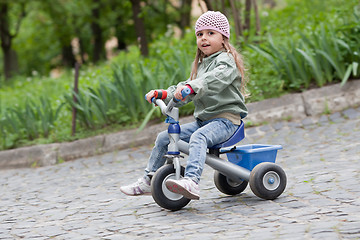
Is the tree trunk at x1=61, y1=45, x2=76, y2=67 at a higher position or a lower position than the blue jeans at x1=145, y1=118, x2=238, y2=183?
higher

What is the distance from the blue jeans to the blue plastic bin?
0.15 meters

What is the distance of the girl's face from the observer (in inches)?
148

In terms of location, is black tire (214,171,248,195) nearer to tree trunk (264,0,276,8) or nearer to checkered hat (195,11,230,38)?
checkered hat (195,11,230,38)

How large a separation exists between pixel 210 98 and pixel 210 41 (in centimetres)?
39

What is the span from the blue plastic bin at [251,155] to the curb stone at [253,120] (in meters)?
2.86

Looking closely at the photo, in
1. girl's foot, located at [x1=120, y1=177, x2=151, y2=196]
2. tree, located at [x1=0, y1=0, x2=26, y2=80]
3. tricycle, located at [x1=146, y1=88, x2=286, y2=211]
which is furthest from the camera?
tree, located at [x1=0, y1=0, x2=26, y2=80]

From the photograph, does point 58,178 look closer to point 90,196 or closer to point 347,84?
point 90,196

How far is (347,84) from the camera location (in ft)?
23.0

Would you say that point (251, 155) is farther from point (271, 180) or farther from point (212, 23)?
point (212, 23)

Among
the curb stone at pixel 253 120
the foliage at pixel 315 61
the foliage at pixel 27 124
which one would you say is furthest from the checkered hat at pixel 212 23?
the foliage at pixel 27 124

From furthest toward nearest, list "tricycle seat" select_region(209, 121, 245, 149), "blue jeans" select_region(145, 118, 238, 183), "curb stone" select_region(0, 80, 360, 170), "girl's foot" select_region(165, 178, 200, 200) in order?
"curb stone" select_region(0, 80, 360, 170), "tricycle seat" select_region(209, 121, 245, 149), "blue jeans" select_region(145, 118, 238, 183), "girl's foot" select_region(165, 178, 200, 200)

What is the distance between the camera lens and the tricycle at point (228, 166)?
3602 mm

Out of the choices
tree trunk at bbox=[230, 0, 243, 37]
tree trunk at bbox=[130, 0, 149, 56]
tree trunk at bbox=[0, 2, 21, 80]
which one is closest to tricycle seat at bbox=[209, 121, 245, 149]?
tree trunk at bbox=[230, 0, 243, 37]

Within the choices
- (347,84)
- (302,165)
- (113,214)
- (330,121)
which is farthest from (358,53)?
(113,214)
